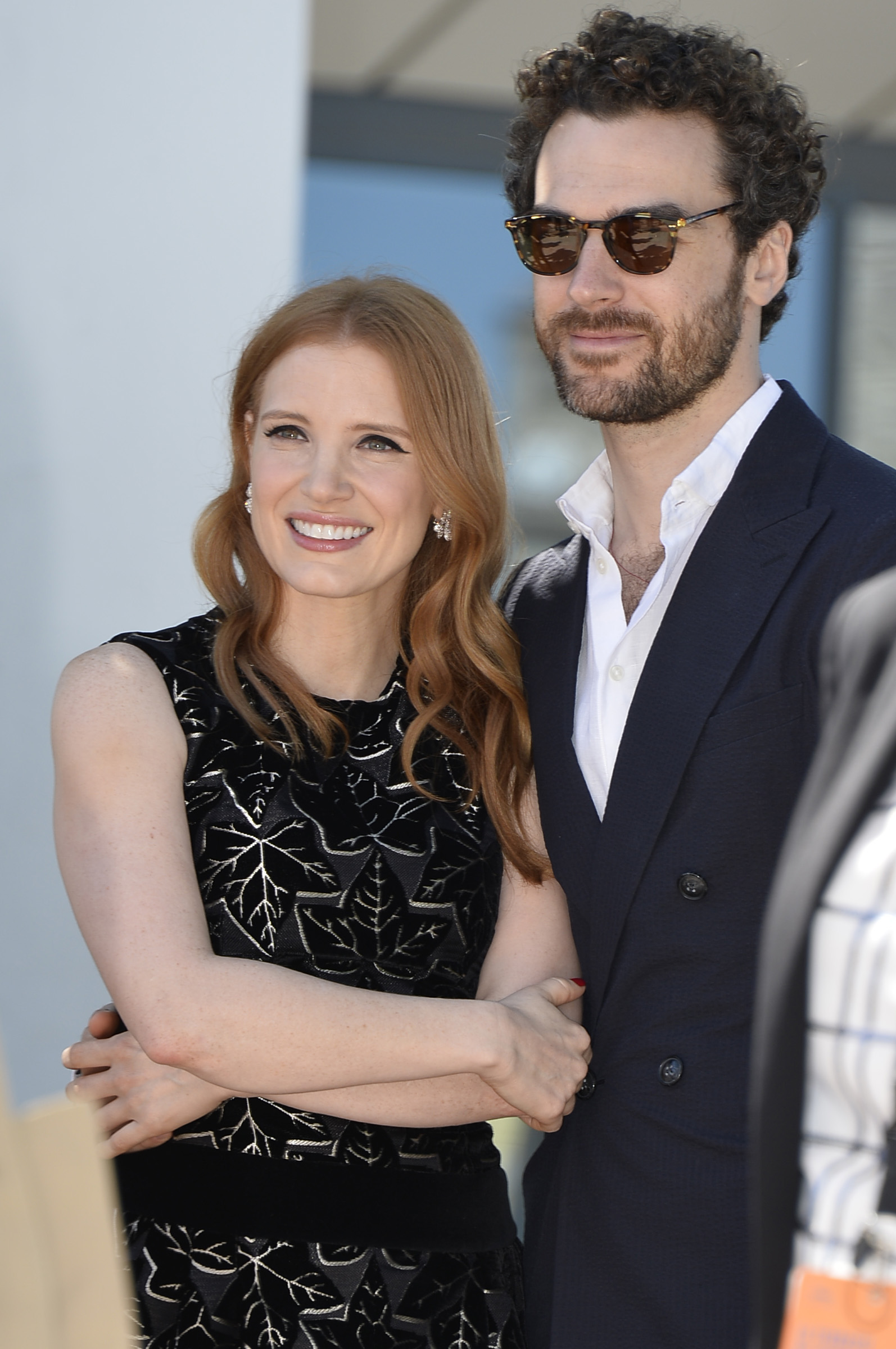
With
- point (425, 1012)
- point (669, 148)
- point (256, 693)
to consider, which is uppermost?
point (669, 148)

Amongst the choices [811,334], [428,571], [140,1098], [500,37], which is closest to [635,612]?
[428,571]

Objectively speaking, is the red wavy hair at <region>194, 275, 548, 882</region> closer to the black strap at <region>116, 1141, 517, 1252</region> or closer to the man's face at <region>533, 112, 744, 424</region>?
the man's face at <region>533, 112, 744, 424</region>

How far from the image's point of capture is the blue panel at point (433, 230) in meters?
4.77

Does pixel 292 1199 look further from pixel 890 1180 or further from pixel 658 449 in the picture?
pixel 658 449

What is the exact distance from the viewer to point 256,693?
7.25 ft

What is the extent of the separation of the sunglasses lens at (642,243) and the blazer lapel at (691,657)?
44 centimetres

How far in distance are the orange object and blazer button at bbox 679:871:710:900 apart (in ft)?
3.14

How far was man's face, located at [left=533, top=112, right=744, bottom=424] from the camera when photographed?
2365mm

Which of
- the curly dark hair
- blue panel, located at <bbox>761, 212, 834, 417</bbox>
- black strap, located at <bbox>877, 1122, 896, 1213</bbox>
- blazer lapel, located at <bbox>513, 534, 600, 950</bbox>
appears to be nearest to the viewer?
black strap, located at <bbox>877, 1122, 896, 1213</bbox>

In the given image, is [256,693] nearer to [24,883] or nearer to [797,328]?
[24,883]

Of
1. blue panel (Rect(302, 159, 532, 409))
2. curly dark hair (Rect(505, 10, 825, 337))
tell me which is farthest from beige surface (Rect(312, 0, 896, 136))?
curly dark hair (Rect(505, 10, 825, 337))

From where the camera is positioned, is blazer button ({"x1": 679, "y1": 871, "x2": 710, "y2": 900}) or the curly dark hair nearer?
blazer button ({"x1": 679, "y1": 871, "x2": 710, "y2": 900})

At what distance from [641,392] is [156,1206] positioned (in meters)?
1.42

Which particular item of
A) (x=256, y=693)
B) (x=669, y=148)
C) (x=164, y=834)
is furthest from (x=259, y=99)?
(x=164, y=834)
